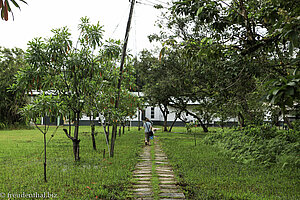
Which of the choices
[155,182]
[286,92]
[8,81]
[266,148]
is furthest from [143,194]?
[8,81]

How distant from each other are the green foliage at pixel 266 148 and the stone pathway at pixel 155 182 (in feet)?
8.57

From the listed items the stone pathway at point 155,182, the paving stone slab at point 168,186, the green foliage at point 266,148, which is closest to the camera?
the stone pathway at point 155,182

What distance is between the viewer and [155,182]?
232 inches

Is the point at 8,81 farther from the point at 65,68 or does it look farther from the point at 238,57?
the point at 238,57

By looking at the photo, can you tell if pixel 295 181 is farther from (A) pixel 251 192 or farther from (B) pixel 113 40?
(B) pixel 113 40

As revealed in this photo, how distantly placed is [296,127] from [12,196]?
31.5 feet

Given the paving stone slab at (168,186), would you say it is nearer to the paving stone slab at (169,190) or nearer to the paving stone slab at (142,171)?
the paving stone slab at (169,190)

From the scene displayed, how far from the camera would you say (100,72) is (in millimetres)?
7898

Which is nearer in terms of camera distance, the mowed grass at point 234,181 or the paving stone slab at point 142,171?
the mowed grass at point 234,181

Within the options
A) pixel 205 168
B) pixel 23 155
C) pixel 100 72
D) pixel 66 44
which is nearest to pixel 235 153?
pixel 205 168

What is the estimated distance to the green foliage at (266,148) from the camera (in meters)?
7.63

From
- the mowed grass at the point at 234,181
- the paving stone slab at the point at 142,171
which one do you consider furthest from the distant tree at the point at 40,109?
the mowed grass at the point at 234,181

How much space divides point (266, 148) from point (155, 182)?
457 centimetres

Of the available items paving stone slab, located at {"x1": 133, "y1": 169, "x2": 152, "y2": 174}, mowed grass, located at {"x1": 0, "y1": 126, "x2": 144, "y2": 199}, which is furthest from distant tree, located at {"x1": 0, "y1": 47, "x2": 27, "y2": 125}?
paving stone slab, located at {"x1": 133, "y1": 169, "x2": 152, "y2": 174}
